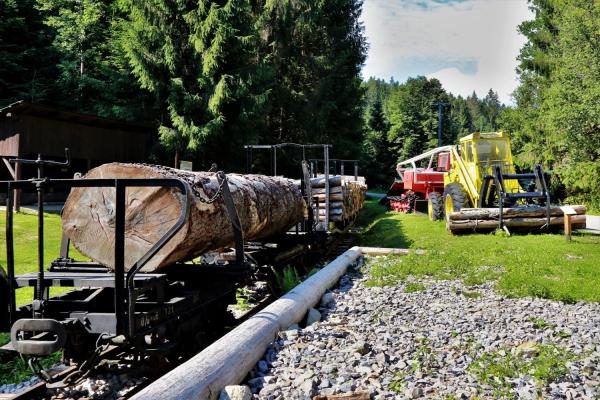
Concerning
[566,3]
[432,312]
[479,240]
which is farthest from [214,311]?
[566,3]

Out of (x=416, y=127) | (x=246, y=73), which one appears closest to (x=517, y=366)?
(x=246, y=73)

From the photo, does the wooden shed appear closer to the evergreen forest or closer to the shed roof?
the shed roof

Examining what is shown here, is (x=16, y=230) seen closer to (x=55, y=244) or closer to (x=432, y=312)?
(x=55, y=244)

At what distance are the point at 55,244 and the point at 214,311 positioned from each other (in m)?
8.87

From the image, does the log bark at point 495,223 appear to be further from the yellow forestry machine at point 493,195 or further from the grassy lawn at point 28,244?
the grassy lawn at point 28,244

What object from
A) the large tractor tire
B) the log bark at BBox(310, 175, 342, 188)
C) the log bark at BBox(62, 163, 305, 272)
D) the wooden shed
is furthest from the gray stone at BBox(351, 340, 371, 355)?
the wooden shed

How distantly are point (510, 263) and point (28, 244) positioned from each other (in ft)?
37.3

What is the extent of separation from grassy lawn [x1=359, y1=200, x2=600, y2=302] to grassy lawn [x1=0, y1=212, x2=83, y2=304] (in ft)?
20.5

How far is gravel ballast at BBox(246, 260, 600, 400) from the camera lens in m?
3.97

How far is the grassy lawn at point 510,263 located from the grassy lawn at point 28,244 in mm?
6252

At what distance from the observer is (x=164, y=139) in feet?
75.7

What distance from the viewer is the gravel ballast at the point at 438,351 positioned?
13.0 feet

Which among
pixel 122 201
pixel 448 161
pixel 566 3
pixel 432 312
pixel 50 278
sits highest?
pixel 566 3

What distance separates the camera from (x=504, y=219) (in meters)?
13.9
